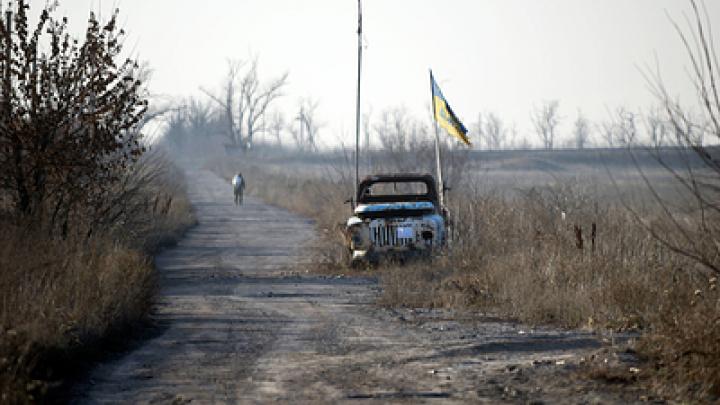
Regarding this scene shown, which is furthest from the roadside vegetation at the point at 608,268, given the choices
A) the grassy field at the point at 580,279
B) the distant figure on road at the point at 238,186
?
the distant figure on road at the point at 238,186

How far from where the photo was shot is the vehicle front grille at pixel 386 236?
18.2 metres

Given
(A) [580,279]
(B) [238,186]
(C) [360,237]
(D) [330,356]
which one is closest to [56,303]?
(D) [330,356]

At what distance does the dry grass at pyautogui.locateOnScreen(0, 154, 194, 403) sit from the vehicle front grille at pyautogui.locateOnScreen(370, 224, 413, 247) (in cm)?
566

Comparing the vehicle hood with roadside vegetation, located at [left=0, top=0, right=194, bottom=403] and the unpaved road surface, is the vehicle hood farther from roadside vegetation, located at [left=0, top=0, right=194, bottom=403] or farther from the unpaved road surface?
roadside vegetation, located at [left=0, top=0, right=194, bottom=403]

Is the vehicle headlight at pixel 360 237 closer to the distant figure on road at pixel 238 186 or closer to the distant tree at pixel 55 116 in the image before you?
the distant tree at pixel 55 116

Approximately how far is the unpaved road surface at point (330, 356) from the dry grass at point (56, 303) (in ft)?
1.26

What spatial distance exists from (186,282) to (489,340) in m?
8.98

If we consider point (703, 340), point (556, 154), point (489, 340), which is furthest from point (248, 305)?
point (556, 154)

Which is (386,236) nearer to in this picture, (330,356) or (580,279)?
(580,279)

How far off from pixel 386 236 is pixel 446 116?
139 inches

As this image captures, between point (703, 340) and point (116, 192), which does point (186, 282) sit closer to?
point (116, 192)

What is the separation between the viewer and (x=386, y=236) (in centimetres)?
1833

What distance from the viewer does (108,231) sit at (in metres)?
16.4

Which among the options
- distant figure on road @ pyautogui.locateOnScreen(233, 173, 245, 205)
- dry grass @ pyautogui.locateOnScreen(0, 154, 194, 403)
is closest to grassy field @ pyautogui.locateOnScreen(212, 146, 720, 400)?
dry grass @ pyautogui.locateOnScreen(0, 154, 194, 403)
